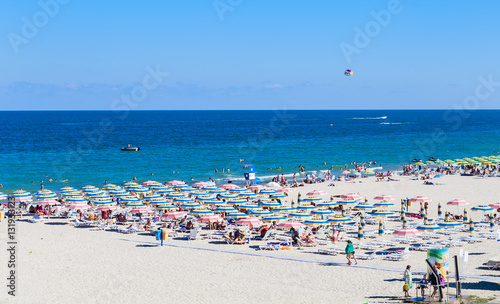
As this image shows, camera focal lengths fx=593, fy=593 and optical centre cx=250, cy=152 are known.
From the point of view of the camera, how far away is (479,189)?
3925 cm

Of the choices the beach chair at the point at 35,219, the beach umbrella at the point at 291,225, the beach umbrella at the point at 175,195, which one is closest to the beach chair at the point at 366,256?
the beach umbrella at the point at 291,225

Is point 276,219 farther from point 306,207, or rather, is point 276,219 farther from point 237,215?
point 306,207

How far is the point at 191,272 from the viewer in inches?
737

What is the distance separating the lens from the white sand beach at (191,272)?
1594 cm

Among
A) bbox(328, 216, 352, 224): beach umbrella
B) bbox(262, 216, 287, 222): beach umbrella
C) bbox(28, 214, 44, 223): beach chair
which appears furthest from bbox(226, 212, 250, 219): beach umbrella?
bbox(28, 214, 44, 223): beach chair

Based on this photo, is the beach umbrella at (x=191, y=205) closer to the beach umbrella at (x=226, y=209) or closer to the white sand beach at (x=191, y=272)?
the beach umbrella at (x=226, y=209)

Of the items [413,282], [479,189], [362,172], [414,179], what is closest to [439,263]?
[413,282]

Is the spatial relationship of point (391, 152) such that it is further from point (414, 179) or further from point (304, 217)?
point (304, 217)

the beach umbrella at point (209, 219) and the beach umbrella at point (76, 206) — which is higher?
the beach umbrella at point (76, 206)

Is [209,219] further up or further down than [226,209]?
further down

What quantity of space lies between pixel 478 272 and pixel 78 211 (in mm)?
21193

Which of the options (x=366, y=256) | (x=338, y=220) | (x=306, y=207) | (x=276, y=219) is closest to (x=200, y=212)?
(x=276, y=219)

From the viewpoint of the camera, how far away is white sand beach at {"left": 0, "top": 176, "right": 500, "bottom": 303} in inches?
627

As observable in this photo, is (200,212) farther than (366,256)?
Yes
